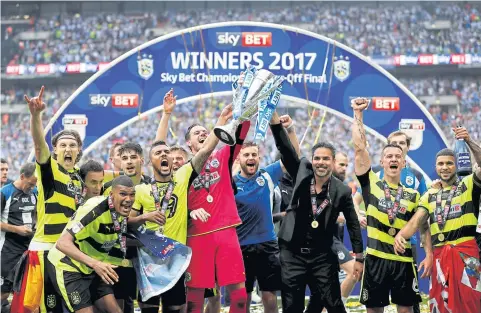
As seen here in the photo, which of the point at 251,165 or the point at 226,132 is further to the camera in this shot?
the point at 251,165

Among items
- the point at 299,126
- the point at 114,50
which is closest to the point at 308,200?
the point at 299,126

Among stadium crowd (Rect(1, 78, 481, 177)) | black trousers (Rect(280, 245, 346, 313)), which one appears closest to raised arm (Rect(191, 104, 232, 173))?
black trousers (Rect(280, 245, 346, 313))

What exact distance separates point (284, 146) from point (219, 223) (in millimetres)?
996

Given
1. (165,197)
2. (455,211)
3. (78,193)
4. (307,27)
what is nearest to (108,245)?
(165,197)

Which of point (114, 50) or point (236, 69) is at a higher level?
point (114, 50)

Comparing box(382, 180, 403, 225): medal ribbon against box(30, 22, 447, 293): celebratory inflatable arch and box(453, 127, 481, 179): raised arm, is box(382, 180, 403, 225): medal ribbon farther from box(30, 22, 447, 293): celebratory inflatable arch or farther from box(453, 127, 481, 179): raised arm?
box(30, 22, 447, 293): celebratory inflatable arch

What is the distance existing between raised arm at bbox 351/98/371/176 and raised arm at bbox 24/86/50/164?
2.98m

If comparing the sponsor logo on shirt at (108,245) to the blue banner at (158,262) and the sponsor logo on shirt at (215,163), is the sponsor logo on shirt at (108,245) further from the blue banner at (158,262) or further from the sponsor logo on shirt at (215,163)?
the sponsor logo on shirt at (215,163)

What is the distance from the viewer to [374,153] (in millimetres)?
34312

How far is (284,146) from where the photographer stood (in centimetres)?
773

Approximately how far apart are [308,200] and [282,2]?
3984cm

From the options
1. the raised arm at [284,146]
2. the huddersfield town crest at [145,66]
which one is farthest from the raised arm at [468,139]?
the huddersfield town crest at [145,66]

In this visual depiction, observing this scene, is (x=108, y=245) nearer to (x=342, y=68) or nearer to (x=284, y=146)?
(x=284, y=146)

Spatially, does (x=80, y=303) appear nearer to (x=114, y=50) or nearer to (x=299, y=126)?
(x=299, y=126)
